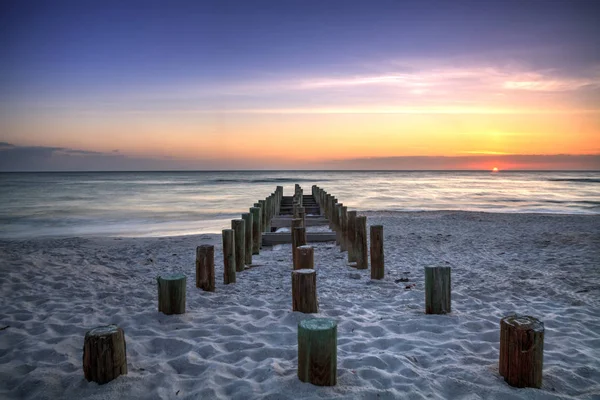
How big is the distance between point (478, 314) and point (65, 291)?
5993 millimetres

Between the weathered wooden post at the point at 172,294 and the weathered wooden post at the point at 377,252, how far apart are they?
11.2ft

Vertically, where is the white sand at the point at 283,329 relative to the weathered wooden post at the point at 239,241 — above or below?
below

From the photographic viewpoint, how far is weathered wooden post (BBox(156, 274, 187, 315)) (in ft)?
16.0

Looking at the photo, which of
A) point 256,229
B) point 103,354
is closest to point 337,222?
point 256,229

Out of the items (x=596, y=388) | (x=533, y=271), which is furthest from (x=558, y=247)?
(x=596, y=388)

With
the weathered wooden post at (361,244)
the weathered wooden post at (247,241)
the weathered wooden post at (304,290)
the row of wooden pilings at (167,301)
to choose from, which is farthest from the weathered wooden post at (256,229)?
the weathered wooden post at (304,290)

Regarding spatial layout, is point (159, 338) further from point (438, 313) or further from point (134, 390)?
point (438, 313)

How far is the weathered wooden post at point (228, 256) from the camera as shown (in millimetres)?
6875

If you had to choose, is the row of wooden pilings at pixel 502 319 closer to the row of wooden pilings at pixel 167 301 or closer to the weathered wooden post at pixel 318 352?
the weathered wooden post at pixel 318 352

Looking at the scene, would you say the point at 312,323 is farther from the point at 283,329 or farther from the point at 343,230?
the point at 343,230

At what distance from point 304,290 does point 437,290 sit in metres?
1.63

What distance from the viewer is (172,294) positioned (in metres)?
4.92

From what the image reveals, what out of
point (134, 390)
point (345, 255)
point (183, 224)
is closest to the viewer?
point (134, 390)

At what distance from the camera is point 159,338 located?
4.29 m
